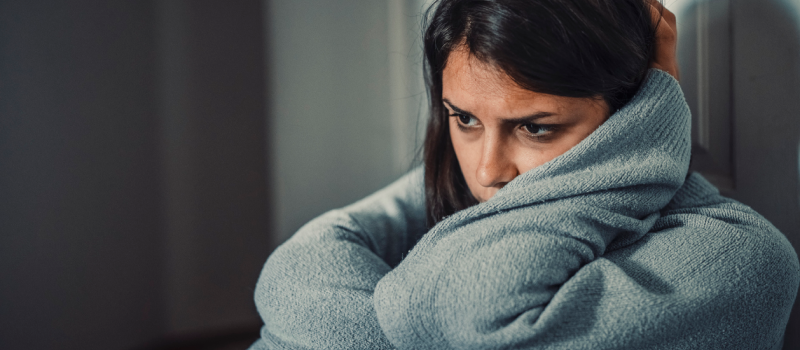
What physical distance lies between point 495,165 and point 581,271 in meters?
0.16

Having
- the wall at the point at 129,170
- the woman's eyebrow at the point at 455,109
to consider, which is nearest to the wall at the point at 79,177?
the wall at the point at 129,170

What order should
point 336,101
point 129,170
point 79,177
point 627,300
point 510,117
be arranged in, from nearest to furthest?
point 627,300
point 510,117
point 79,177
point 129,170
point 336,101

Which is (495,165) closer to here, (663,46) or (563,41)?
(563,41)

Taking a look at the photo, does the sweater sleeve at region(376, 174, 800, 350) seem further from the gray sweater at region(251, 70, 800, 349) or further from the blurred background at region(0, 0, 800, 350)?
the blurred background at region(0, 0, 800, 350)

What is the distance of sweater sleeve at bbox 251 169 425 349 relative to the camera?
0.46 metres

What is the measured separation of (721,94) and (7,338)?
1455mm

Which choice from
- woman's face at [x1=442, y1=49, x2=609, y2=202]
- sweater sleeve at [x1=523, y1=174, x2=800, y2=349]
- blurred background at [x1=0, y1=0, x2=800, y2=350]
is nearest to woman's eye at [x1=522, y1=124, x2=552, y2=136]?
woman's face at [x1=442, y1=49, x2=609, y2=202]

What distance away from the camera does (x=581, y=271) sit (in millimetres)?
386

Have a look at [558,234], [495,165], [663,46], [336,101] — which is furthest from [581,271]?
[336,101]

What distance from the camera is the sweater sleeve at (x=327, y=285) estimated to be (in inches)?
18.1

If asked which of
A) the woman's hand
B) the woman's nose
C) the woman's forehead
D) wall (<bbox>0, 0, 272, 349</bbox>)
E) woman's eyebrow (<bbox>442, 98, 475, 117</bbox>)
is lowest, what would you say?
wall (<bbox>0, 0, 272, 349</bbox>)

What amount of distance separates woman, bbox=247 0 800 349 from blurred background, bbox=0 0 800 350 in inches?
21.1

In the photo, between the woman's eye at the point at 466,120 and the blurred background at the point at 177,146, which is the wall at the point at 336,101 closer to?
the blurred background at the point at 177,146

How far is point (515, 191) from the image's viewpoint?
46 cm
